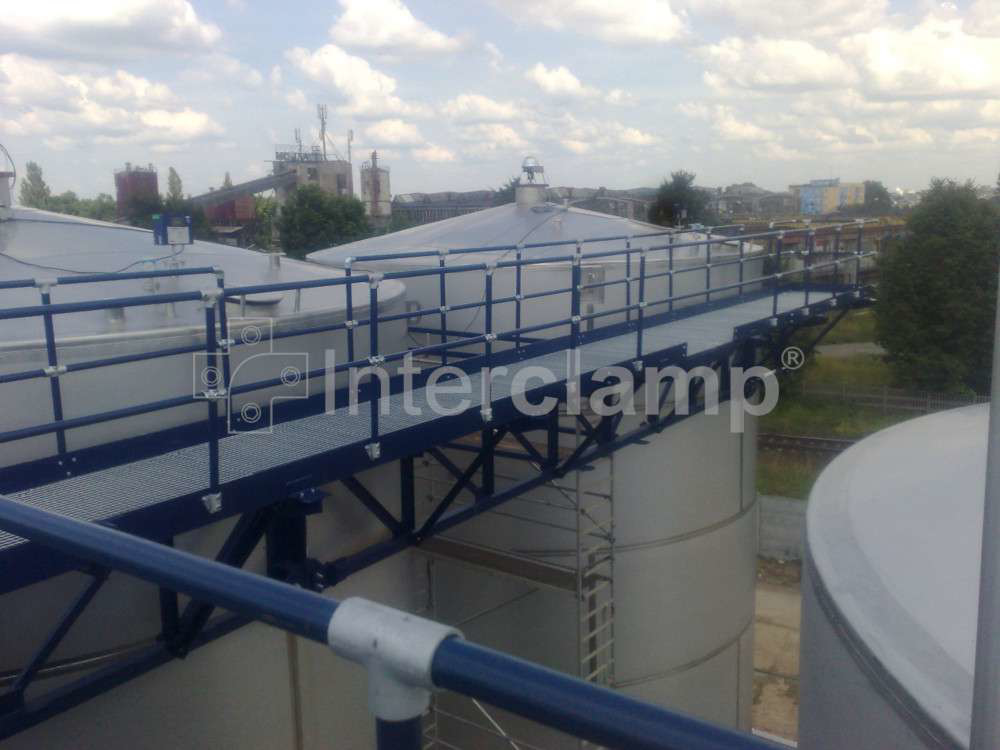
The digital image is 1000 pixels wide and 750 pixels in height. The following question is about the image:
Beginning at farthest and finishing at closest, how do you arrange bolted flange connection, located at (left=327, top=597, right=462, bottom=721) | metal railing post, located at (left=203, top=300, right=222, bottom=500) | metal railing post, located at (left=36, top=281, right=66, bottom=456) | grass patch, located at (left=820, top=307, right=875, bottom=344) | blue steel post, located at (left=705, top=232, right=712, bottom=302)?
grass patch, located at (left=820, top=307, right=875, bottom=344) < blue steel post, located at (left=705, top=232, right=712, bottom=302) < metal railing post, located at (left=203, top=300, right=222, bottom=500) < metal railing post, located at (left=36, top=281, right=66, bottom=456) < bolted flange connection, located at (left=327, top=597, right=462, bottom=721)

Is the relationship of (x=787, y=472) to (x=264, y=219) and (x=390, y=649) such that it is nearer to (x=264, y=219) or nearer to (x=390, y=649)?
(x=390, y=649)

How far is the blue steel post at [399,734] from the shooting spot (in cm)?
135

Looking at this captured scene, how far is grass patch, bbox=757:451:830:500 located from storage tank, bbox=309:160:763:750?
13.2 metres

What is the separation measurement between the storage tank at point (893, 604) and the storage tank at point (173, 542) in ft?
11.1

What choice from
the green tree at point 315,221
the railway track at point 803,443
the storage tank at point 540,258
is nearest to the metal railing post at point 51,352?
the storage tank at point 540,258

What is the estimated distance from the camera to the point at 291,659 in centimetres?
615

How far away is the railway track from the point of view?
26.3 meters

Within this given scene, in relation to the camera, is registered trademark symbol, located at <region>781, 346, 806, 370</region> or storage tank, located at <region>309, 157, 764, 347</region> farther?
registered trademark symbol, located at <region>781, 346, 806, 370</region>

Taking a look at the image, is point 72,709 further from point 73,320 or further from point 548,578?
point 548,578

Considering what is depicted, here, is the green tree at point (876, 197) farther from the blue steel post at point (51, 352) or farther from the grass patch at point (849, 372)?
the blue steel post at point (51, 352)

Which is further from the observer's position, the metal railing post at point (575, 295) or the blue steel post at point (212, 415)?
the metal railing post at point (575, 295)

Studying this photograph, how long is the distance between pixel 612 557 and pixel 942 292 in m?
23.7

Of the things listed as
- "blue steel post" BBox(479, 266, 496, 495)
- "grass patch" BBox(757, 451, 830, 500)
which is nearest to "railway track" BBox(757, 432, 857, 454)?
"grass patch" BBox(757, 451, 830, 500)

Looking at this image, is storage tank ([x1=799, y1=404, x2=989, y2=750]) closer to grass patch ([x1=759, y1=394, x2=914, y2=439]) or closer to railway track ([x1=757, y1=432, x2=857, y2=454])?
railway track ([x1=757, y1=432, x2=857, y2=454])
